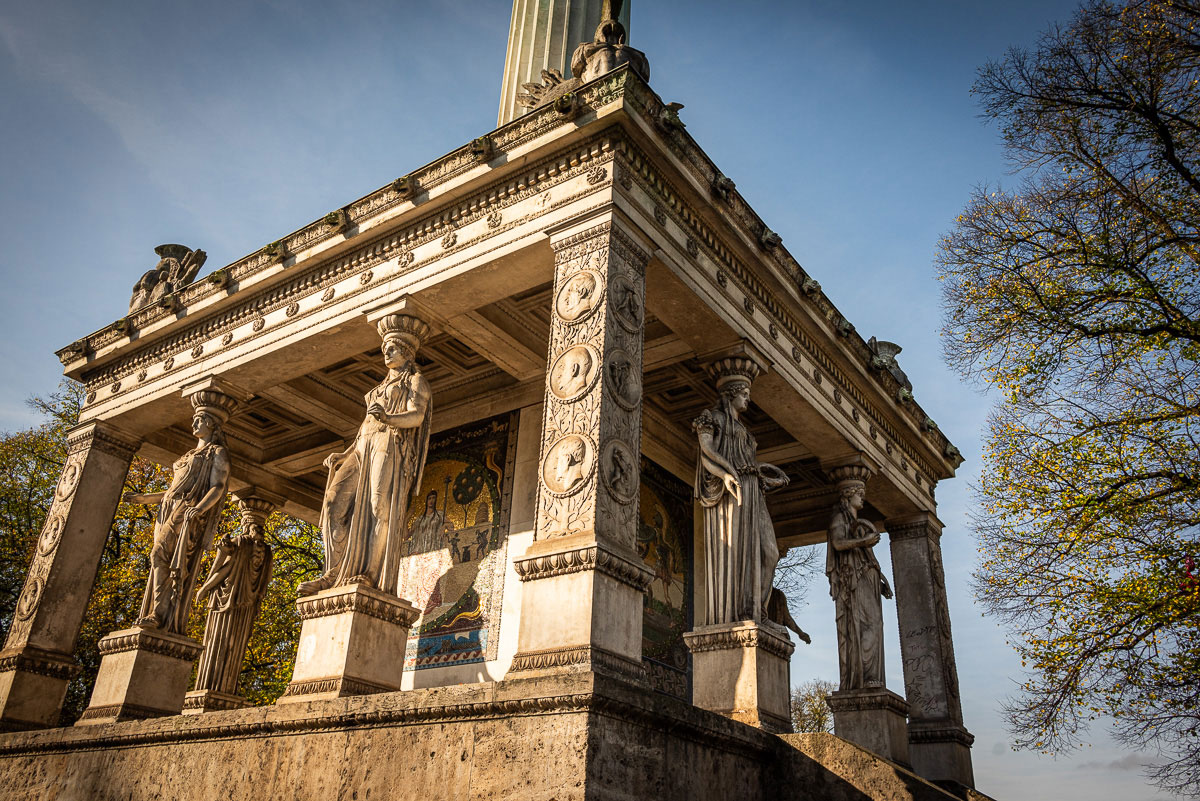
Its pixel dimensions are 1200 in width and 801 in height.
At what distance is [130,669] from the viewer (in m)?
11.2

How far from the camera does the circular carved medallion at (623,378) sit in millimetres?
8211

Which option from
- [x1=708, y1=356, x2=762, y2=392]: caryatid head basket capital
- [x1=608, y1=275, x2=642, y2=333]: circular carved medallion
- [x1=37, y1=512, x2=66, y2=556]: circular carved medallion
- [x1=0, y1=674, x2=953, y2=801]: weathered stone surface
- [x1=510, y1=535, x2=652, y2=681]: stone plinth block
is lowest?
[x1=0, y1=674, x2=953, y2=801]: weathered stone surface

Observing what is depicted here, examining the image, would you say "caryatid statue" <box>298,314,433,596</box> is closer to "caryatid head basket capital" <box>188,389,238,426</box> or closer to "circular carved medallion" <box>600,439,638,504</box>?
"circular carved medallion" <box>600,439,638,504</box>

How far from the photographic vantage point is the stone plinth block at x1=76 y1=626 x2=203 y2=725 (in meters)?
11.1

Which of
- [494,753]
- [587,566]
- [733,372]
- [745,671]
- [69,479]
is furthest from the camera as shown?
[69,479]

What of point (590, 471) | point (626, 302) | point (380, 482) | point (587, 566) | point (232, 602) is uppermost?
point (626, 302)

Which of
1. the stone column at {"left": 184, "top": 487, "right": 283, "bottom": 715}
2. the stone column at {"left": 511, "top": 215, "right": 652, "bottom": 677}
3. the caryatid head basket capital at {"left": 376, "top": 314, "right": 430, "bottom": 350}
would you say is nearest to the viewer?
the stone column at {"left": 511, "top": 215, "right": 652, "bottom": 677}

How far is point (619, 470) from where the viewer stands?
7.95 m

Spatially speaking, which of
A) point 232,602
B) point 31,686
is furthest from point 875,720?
point 31,686

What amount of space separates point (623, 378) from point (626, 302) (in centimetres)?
80

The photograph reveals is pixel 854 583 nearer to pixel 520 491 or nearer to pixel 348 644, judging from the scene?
pixel 520 491

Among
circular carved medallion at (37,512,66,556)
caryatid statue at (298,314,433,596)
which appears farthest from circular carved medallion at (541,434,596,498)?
circular carved medallion at (37,512,66,556)

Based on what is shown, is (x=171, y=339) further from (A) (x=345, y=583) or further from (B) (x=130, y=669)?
(A) (x=345, y=583)

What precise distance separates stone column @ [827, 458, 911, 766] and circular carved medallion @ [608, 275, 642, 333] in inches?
222
